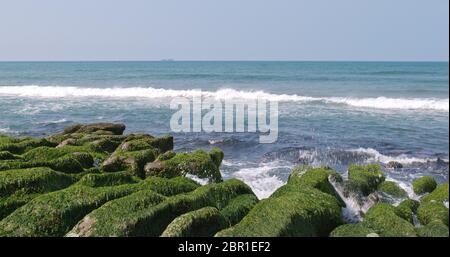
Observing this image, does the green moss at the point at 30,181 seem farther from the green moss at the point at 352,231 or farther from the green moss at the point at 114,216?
the green moss at the point at 352,231

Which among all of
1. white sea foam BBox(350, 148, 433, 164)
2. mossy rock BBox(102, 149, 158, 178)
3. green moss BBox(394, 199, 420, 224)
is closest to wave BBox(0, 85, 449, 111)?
white sea foam BBox(350, 148, 433, 164)

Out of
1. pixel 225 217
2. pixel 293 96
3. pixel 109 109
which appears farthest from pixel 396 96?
pixel 225 217

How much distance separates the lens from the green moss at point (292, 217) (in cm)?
577

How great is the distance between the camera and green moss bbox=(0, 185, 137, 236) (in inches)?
232

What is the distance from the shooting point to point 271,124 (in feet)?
66.1

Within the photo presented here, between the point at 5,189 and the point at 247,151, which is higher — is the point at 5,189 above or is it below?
above

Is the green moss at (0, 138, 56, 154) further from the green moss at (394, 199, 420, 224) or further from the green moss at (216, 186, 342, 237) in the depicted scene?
the green moss at (394, 199, 420, 224)

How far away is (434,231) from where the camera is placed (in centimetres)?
620

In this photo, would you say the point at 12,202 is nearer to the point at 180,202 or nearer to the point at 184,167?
the point at 180,202

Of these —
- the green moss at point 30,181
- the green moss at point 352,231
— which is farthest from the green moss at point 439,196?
the green moss at point 30,181

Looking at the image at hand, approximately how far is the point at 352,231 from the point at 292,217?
93 centimetres

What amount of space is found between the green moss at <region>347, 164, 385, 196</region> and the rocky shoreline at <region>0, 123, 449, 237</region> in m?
0.03
